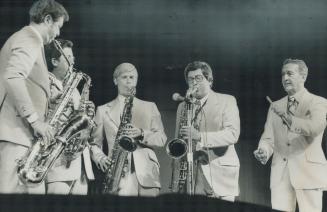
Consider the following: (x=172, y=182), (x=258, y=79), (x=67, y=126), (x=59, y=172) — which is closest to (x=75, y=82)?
(x=67, y=126)

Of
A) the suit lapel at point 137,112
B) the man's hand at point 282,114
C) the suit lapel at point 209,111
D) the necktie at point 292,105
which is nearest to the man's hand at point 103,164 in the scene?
the suit lapel at point 137,112

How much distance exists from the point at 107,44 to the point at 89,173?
1.30 metres

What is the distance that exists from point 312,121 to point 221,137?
0.87 meters

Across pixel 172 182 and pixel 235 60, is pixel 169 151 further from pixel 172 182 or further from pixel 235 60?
pixel 235 60

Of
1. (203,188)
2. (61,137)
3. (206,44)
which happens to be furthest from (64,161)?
(206,44)

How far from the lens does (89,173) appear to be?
6.28m

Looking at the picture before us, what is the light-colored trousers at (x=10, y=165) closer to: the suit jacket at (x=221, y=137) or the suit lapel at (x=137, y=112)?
the suit lapel at (x=137, y=112)

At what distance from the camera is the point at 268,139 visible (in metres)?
6.51

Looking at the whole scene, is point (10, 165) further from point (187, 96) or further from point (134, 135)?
point (187, 96)

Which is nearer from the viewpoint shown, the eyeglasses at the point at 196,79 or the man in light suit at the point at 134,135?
the man in light suit at the point at 134,135

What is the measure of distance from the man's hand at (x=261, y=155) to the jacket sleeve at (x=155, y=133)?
882mm

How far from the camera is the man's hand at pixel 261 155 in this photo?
21.1 feet

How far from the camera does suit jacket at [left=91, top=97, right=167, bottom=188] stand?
6.34 meters

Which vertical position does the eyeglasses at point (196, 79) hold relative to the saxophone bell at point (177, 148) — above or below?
above
